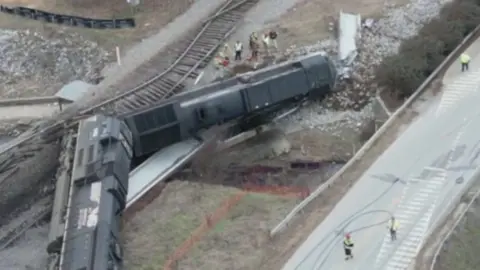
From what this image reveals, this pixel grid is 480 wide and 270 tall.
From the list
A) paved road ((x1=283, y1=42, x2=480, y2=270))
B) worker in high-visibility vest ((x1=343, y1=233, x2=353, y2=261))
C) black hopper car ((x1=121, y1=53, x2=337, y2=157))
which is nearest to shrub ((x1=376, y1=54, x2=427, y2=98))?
paved road ((x1=283, y1=42, x2=480, y2=270))

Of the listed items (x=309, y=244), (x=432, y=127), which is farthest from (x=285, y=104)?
(x=309, y=244)

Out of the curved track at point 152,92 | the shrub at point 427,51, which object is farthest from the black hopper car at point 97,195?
the shrub at point 427,51

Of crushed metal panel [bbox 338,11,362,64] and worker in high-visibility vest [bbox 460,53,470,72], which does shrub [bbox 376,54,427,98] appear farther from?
crushed metal panel [bbox 338,11,362,64]

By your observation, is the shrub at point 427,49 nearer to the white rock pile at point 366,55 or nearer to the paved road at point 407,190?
the white rock pile at point 366,55

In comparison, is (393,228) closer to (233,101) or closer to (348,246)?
(348,246)

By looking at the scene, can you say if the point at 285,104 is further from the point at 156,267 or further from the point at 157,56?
the point at 156,267
